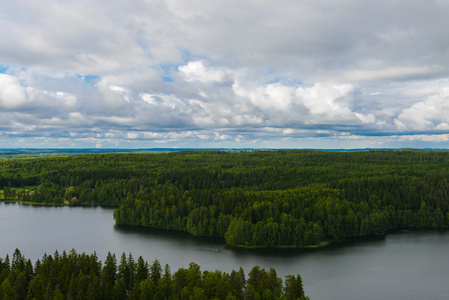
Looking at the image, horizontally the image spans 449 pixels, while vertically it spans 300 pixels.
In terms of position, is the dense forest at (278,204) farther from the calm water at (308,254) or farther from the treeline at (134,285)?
the treeline at (134,285)

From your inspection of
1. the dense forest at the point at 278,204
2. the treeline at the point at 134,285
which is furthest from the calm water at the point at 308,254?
the treeline at the point at 134,285

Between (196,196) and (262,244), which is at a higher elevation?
(196,196)

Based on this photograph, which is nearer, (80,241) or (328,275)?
(328,275)

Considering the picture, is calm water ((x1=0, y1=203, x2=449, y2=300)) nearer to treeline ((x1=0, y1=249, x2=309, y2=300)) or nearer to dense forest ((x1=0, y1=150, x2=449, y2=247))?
dense forest ((x1=0, y1=150, x2=449, y2=247))

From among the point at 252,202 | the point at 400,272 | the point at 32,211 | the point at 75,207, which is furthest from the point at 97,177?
the point at 400,272

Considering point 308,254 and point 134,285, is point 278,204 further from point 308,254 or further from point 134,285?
point 134,285

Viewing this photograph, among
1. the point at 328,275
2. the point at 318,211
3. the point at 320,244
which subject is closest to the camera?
the point at 328,275

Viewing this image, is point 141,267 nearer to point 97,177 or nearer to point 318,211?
point 318,211

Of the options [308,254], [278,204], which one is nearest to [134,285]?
[308,254]

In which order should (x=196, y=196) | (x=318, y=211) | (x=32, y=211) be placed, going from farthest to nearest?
(x=32, y=211), (x=196, y=196), (x=318, y=211)
